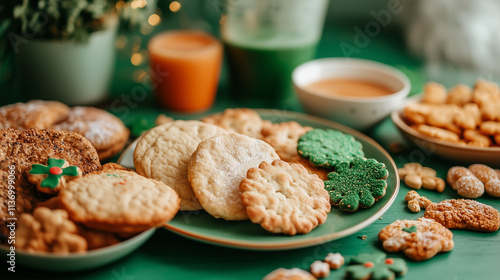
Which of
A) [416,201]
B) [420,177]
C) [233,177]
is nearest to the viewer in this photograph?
[233,177]

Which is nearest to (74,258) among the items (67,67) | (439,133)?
(67,67)

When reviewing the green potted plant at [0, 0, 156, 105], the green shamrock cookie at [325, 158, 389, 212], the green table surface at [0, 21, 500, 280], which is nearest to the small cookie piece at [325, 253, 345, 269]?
the green table surface at [0, 21, 500, 280]

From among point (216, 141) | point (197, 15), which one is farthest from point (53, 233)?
point (197, 15)

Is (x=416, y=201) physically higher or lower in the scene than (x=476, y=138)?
lower

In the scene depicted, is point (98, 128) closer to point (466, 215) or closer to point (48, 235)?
point (48, 235)

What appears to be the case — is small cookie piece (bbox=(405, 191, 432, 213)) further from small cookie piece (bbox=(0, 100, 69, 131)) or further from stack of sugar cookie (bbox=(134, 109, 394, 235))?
small cookie piece (bbox=(0, 100, 69, 131))

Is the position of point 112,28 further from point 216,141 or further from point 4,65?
point 216,141

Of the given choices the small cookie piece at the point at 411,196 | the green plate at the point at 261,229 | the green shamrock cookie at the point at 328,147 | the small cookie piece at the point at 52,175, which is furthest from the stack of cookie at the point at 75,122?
the small cookie piece at the point at 411,196
